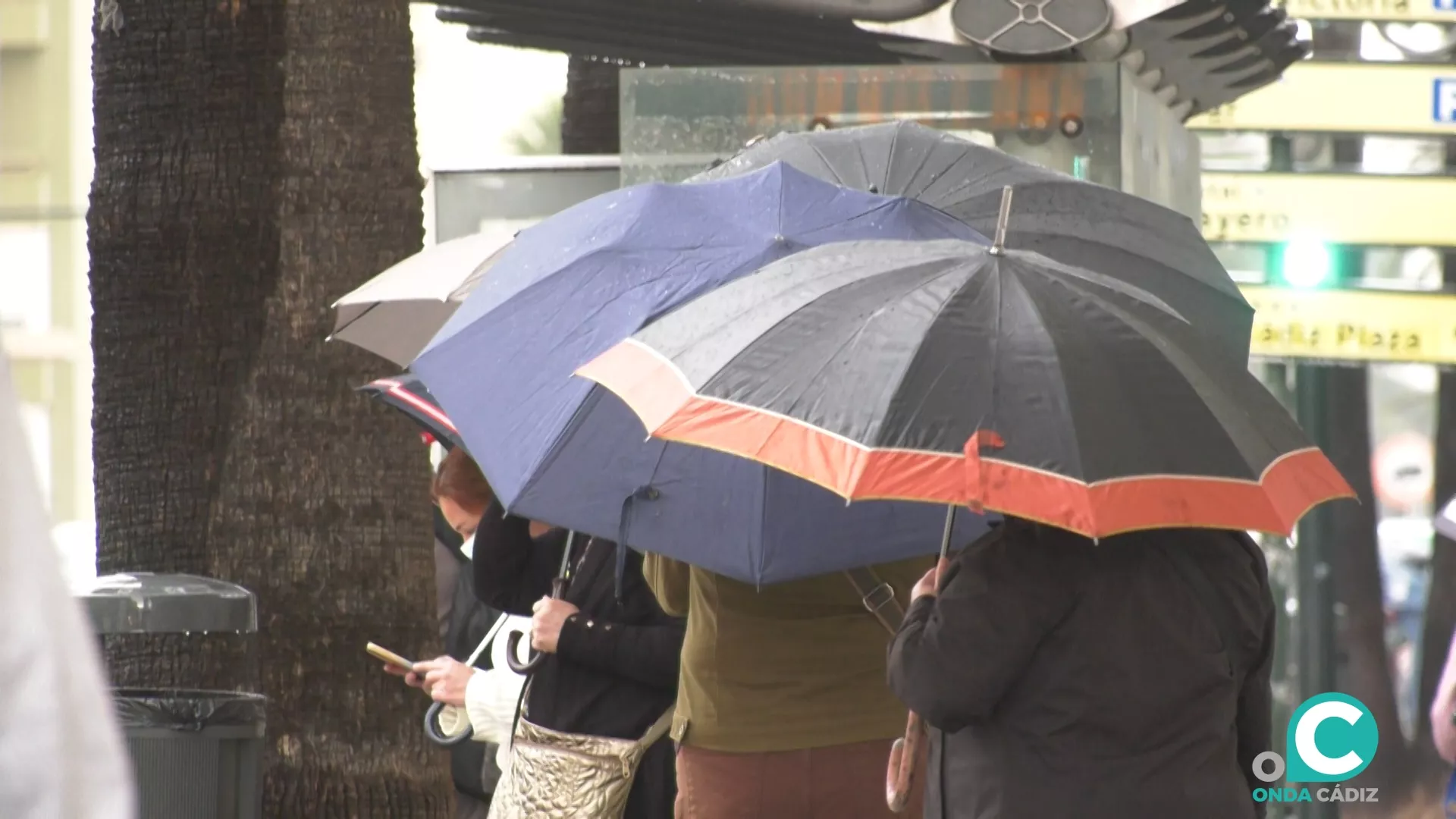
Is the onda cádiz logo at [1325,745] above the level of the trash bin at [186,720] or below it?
below

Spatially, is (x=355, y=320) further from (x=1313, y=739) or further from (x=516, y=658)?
(x=1313, y=739)

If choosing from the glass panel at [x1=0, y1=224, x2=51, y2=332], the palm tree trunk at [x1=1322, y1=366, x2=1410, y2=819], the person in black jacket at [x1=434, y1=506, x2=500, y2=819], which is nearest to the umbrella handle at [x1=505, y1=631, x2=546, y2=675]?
the person in black jacket at [x1=434, y1=506, x2=500, y2=819]

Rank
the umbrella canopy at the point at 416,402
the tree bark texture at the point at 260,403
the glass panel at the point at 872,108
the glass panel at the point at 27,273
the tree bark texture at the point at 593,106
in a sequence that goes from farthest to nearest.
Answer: the glass panel at the point at 27,273 → the tree bark texture at the point at 593,106 → the glass panel at the point at 872,108 → the tree bark texture at the point at 260,403 → the umbrella canopy at the point at 416,402

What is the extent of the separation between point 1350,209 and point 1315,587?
2.01m

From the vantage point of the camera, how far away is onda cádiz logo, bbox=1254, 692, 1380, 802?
33.4 feet

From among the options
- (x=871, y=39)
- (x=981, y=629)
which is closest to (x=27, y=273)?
(x=871, y=39)

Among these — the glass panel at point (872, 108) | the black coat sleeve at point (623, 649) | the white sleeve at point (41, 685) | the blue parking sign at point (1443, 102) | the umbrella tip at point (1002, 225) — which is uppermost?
the blue parking sign at point (1443, 102)

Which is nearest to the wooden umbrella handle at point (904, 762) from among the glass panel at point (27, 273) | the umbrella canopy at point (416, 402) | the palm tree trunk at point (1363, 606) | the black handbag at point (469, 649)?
the umbrella canopy at point (416, 402)

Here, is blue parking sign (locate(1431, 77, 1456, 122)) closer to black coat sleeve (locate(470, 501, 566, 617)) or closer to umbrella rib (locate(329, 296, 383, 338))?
umbrella rib (locate(329, 296, 383, 338))

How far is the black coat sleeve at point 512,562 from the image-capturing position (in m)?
5.24

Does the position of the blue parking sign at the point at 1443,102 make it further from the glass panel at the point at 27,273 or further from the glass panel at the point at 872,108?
the glass panel at the point at 27,273

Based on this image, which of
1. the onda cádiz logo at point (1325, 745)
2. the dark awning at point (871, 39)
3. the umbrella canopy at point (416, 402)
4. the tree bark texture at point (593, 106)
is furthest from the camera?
the tree bark texture at point (593, 106)

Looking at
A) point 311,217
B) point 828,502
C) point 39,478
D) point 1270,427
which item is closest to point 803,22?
point 311,217

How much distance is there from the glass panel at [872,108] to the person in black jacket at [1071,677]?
3.78 metres
